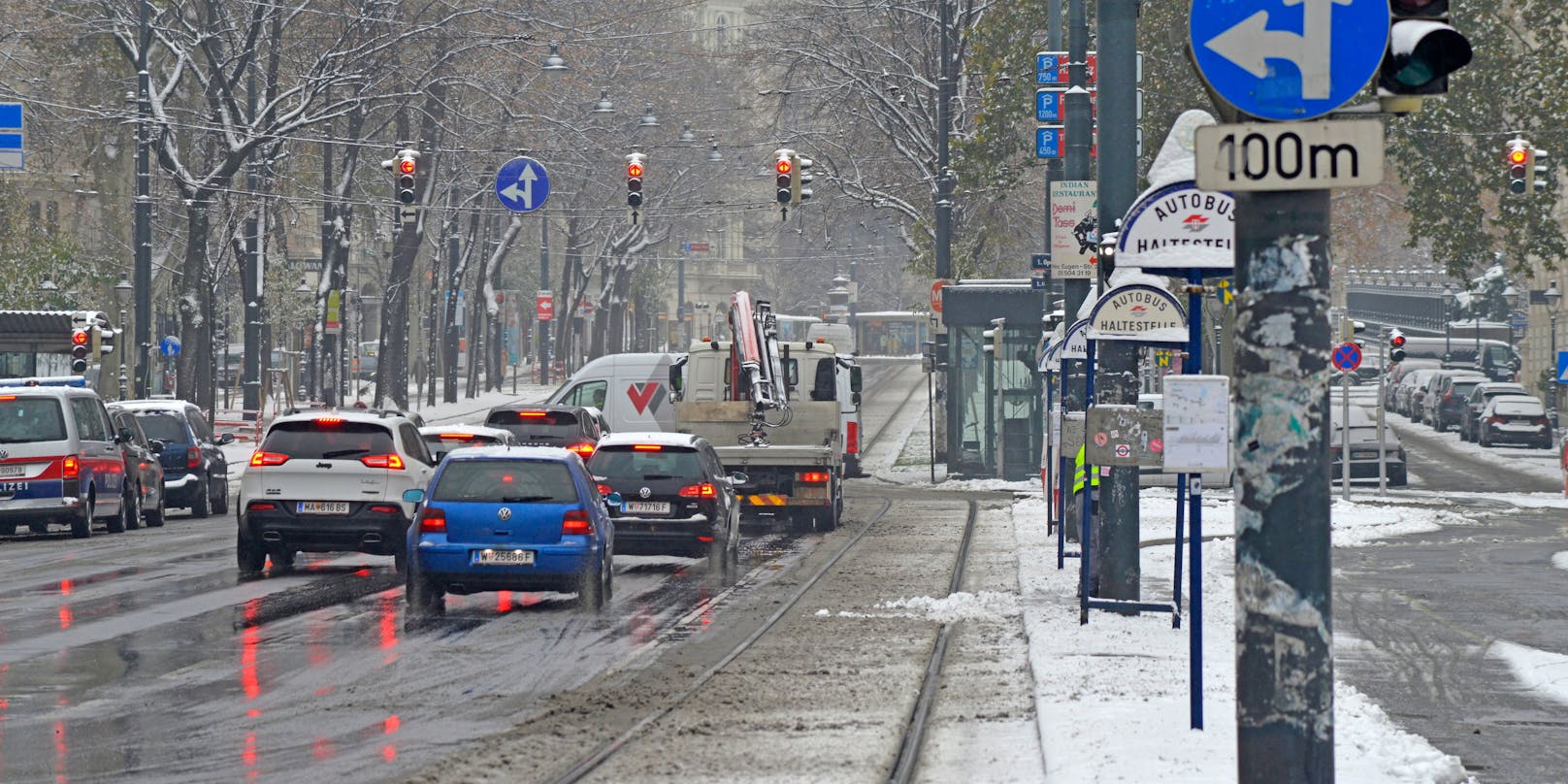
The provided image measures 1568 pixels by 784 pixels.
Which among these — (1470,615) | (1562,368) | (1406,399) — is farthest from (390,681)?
(1406,399)

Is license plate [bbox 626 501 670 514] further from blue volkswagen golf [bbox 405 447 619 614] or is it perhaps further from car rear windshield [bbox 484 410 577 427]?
car rear windshield [bbox 484 410 577 427]

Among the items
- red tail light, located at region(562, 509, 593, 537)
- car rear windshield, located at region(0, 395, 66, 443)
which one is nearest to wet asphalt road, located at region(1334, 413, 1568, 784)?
red tail light, located at region(562, 509, 593, 537)

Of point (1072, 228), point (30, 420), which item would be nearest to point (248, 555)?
point (30, 420)

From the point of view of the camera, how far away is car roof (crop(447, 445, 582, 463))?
1864cm

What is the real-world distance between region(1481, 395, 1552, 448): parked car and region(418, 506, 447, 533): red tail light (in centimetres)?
4131

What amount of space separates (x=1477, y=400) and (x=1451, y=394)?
4.42 metres

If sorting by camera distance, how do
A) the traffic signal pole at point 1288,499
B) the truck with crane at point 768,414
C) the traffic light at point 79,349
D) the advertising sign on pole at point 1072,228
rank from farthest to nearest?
the traffic light at point 79,349, the truck with crane at point 768,414, the advertising sign on pole at point 1072,228, the traffic signal pole at point 1288,499

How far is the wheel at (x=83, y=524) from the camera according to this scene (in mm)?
27188

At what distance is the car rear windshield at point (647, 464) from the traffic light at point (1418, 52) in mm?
16354

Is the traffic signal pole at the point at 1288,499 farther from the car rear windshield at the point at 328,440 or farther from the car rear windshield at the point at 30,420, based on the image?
the car rear windshield at the point at 30,420

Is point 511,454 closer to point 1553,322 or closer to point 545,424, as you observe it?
point 545,424

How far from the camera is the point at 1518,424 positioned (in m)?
54.4

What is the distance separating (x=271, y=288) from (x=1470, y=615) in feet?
183

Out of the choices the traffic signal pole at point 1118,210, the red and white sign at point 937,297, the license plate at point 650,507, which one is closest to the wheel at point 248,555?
the license plate at point 650,507
